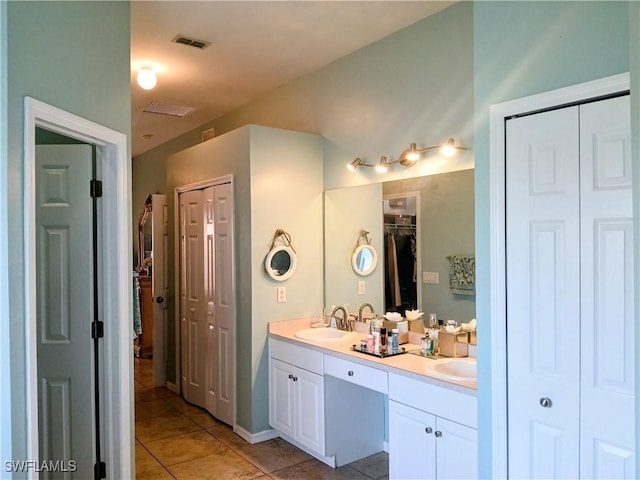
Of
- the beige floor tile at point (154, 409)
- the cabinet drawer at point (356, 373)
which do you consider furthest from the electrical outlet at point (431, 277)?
the beige floor tile at point (154, 409)

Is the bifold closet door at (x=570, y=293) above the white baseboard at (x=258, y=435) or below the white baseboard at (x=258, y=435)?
above

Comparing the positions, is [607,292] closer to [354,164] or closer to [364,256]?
[364,256]

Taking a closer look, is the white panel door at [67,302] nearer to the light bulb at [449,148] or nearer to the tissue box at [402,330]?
the tissue box at [402,330]

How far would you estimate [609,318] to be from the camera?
5.67ft

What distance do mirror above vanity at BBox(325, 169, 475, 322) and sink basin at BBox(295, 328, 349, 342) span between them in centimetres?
24

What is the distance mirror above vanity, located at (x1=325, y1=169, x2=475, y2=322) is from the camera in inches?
116

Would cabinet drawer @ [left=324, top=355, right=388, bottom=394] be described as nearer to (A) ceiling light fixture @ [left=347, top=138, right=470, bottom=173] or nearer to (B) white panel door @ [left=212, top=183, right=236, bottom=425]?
(B) white panel door @ [left=212, top=183, right=236, bottom=425]

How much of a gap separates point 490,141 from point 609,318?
844 mm

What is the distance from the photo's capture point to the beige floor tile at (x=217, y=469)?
3.15 meters

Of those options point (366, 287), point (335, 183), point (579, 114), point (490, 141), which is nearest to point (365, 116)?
point (335, 183)

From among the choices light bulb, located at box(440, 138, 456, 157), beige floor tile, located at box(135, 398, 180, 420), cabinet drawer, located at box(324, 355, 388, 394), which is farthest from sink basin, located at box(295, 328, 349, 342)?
beige floor tile, located at box(135, 398, 180, 420)

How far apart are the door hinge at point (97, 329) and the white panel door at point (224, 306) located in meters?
1.36

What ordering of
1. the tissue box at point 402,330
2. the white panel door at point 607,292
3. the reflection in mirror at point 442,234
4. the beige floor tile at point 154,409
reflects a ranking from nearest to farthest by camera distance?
the white panel door at point 607,292, the reflection in mirror at point 442,234, the tissue box at point 402,330, the beige floor tile at point 154,409

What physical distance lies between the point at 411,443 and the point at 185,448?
1.89m
